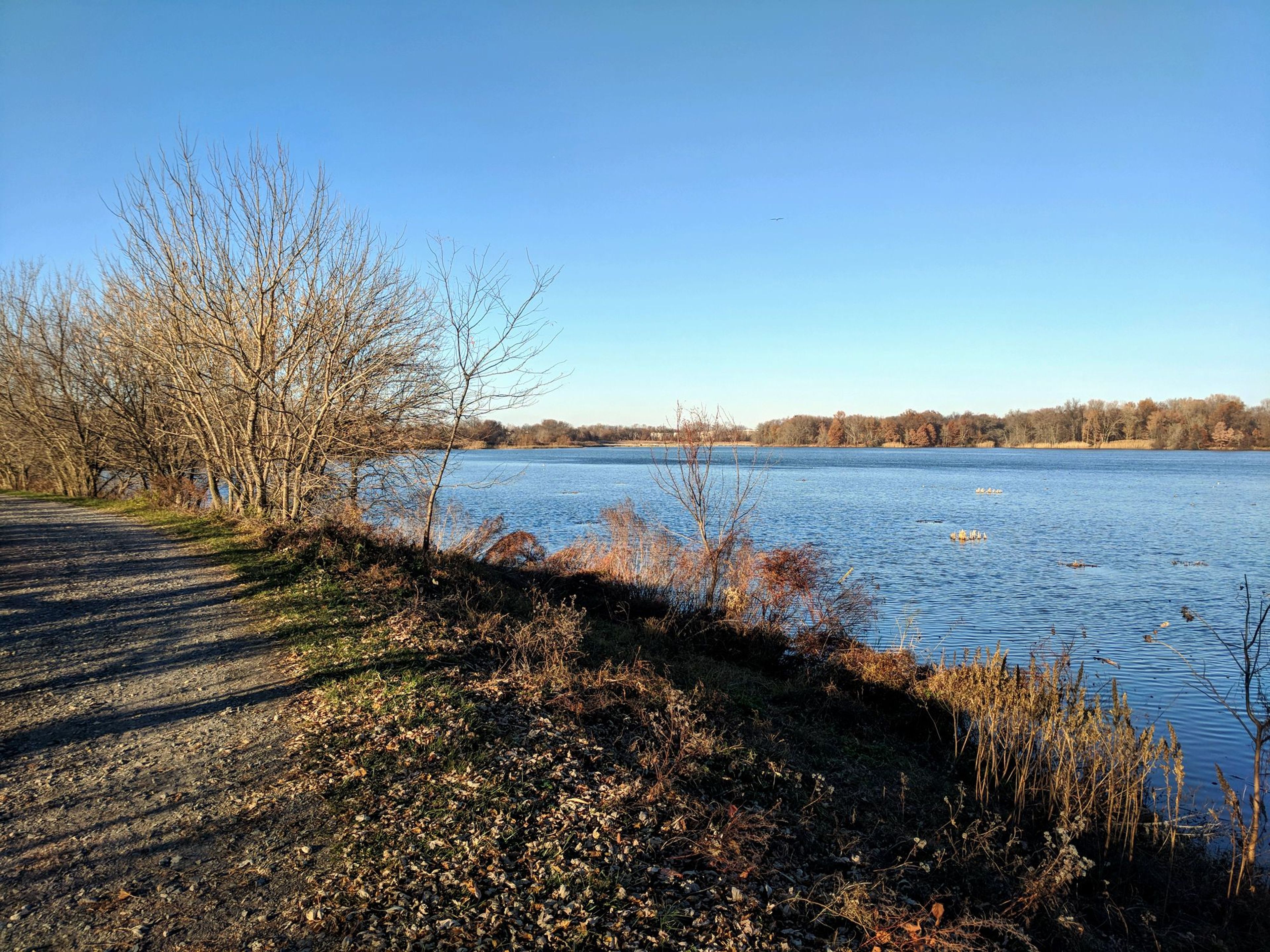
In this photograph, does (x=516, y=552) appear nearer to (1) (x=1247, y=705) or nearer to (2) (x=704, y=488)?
(2) (x=704, y=488)

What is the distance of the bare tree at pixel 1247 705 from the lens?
5.87 m

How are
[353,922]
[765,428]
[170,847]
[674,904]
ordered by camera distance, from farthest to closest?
[765,428], [170,847], [674,904], [353,922]

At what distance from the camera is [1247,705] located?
555 centimetres

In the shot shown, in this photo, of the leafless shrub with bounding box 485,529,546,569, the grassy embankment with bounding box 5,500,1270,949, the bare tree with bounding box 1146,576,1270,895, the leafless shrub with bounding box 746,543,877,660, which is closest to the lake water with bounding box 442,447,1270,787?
the bare tree with bounding box 1146,576,1270,895

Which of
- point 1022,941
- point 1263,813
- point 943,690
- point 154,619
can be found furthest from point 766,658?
point 154,619

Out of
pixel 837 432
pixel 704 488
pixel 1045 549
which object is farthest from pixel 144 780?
pixel 837 432

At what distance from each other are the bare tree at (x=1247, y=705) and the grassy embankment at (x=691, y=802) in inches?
14.8

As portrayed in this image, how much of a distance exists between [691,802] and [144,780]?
4013 millimetres

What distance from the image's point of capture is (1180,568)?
2069cm

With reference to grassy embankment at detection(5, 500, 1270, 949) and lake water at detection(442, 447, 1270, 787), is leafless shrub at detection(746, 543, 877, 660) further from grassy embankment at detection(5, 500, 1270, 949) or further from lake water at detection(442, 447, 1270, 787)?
grassy embankment at detection(5, 500, 1270, 949)

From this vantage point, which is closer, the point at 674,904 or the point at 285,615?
the point at 674,904

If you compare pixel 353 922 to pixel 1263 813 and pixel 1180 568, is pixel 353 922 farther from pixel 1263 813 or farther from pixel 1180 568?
pixel 1180 568

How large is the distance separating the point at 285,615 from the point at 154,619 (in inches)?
65.1

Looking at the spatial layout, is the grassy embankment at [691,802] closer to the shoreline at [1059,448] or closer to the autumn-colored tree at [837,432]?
the shoreline at [1059,448]
